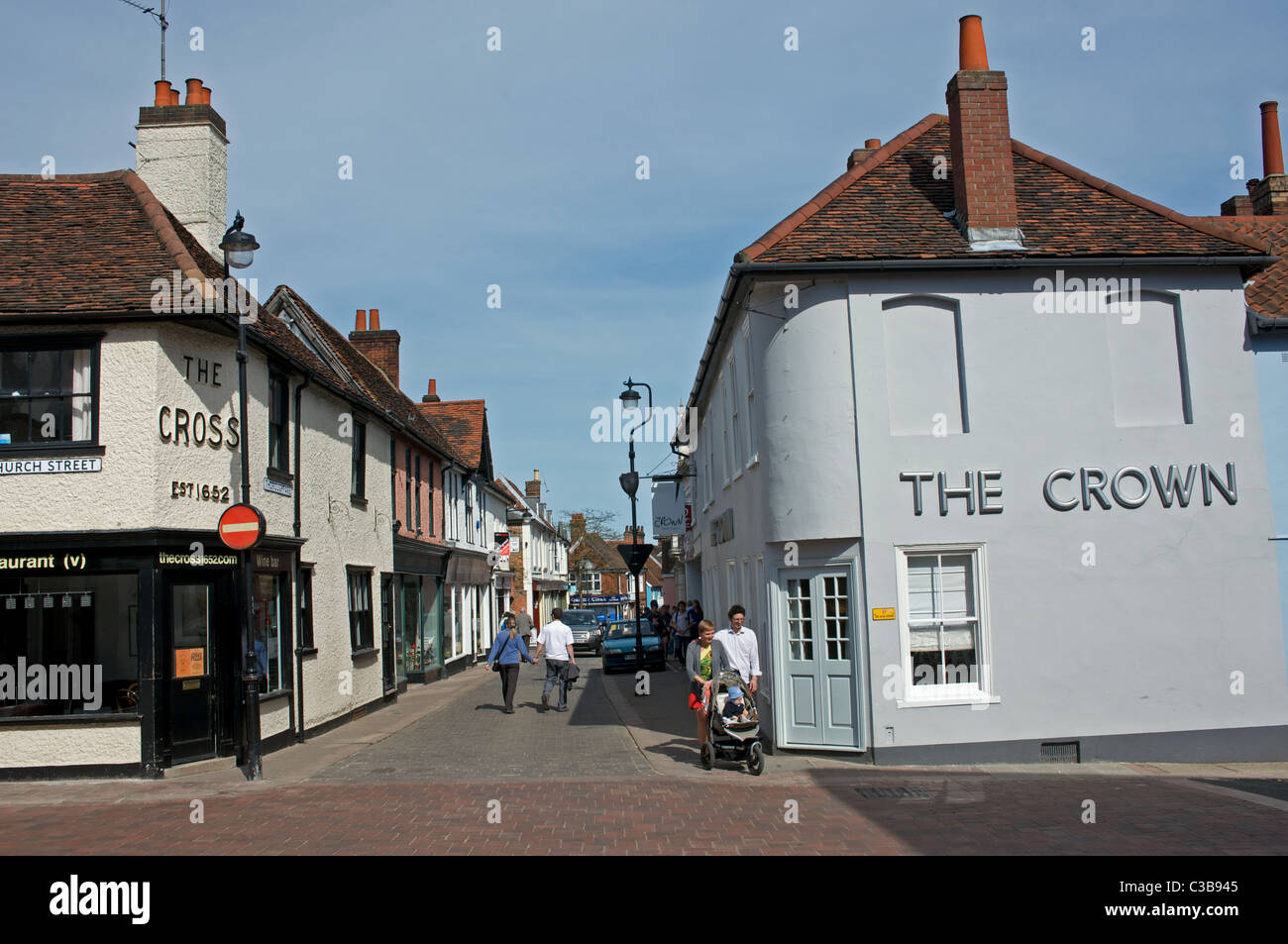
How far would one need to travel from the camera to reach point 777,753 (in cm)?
1321

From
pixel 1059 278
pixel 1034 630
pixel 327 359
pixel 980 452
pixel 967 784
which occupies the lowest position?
pixel 967 784

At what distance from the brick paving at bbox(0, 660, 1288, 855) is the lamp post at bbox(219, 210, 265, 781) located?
0.42m

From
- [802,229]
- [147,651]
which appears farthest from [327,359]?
[802,229]

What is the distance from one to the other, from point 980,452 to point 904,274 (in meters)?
2.39

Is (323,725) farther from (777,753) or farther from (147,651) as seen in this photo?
(777,753)

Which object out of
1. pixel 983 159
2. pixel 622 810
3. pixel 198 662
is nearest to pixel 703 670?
pixel 622 810

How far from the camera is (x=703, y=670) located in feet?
43.9

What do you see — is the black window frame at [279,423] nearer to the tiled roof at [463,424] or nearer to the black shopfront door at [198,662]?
the black shopfront door at [198,662]

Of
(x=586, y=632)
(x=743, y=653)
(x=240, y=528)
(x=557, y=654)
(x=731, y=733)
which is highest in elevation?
(x=240, y=528)

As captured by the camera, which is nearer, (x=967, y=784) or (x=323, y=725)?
(x=967, y=784)

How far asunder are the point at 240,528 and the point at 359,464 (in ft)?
28.4

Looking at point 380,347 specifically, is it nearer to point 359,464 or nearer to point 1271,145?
point 359,464

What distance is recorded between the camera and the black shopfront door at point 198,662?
497 inches
